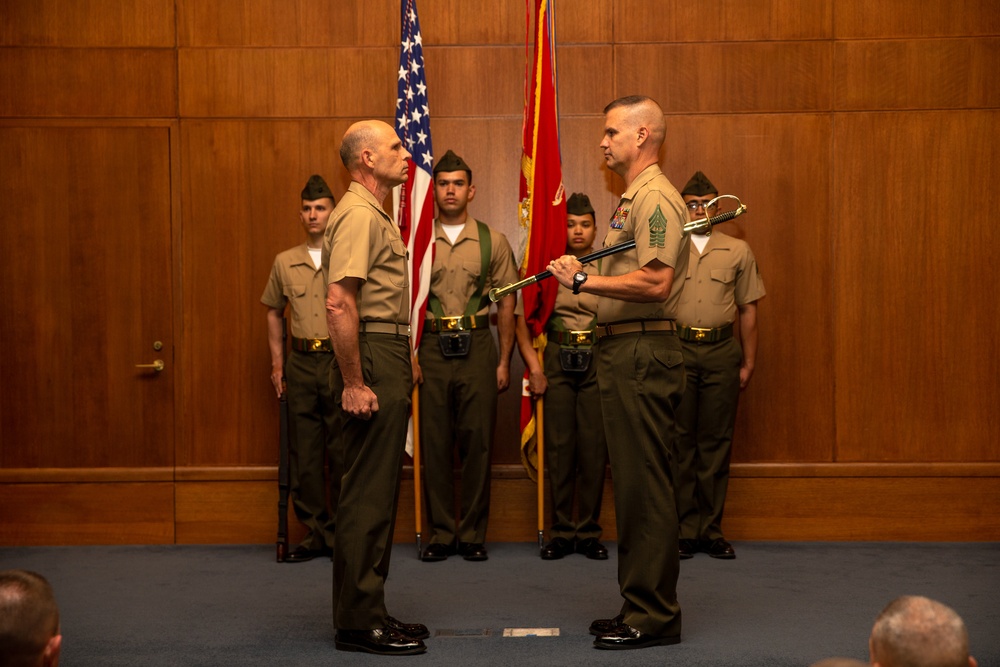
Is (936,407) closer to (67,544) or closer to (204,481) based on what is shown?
(204,481)

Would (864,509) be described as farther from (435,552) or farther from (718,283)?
(435,552)

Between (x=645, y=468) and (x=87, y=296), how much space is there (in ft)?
10.8

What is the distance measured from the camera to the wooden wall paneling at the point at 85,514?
532 cm

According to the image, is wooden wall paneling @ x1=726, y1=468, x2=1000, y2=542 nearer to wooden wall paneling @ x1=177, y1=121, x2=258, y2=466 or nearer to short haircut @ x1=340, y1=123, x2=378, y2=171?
wooden wall paneling @ x1=177, y1=121, x2=258, y2=466

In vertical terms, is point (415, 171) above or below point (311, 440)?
above

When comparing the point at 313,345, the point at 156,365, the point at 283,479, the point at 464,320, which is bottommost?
the point at 283,479

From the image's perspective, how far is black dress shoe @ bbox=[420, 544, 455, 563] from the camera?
16.0ft

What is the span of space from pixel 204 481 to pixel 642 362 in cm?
284

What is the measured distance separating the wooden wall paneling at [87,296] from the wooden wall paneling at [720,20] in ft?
7.99

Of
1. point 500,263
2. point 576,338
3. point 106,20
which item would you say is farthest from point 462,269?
point 106,20

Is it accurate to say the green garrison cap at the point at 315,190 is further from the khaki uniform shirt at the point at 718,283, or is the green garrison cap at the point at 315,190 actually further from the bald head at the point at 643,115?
the bald head at the point at 643,115

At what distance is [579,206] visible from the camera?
5.04 metres

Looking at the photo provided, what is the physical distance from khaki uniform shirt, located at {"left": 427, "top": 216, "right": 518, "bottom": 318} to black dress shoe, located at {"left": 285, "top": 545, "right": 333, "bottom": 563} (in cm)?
123

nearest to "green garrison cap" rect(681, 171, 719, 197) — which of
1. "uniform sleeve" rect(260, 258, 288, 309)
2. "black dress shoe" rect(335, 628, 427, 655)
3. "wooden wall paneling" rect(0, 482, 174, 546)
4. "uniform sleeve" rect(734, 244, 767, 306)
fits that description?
"uniform sleeve" rect(734, 244, 767, 306)
